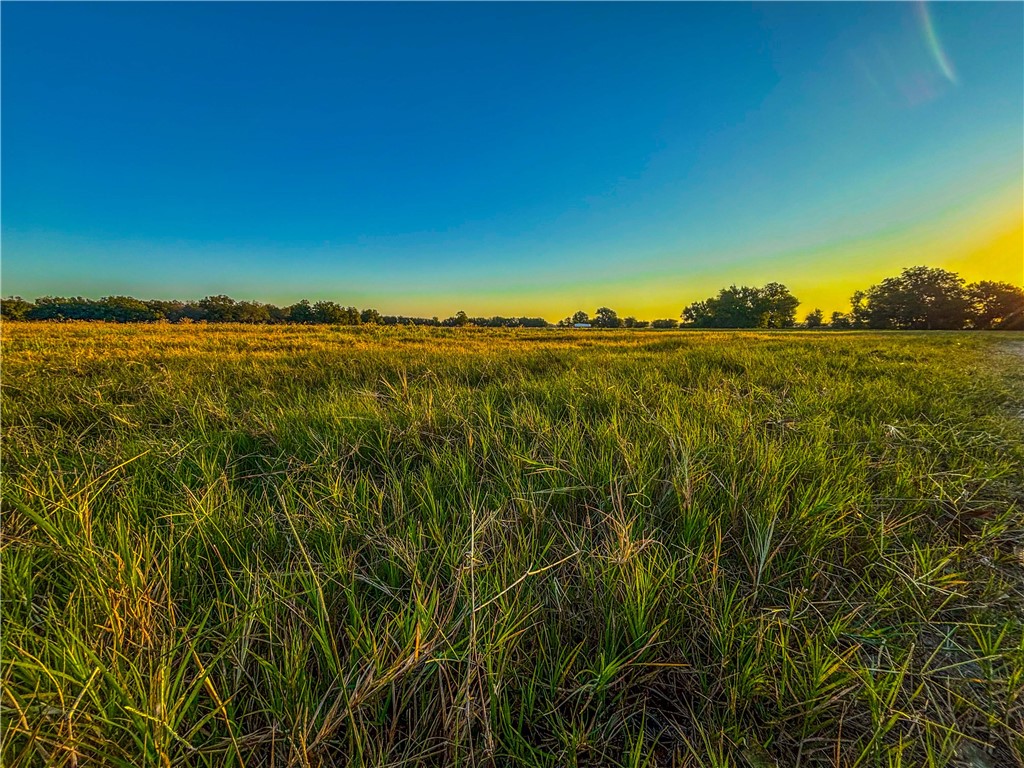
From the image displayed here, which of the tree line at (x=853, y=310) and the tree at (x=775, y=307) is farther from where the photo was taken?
the tree at (x=775, y=307)

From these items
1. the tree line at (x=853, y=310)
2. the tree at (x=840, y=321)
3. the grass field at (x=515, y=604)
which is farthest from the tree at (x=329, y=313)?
the tree at (x=840, y=321)

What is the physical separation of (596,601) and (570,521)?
0.39 m

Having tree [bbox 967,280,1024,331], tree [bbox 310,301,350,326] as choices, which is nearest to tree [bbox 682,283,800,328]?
tree [bbox 967,280,1024,331]

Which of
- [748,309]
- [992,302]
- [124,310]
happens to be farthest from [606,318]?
[124,310]

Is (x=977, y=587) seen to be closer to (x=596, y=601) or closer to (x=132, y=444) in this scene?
(x=596, y=601)

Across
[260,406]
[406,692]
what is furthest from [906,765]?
[260,406]

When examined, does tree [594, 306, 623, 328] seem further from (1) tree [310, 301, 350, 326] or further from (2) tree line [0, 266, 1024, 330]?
(1) tree [310, 301, 350, 326]

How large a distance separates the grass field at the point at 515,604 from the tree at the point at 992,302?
70.1m

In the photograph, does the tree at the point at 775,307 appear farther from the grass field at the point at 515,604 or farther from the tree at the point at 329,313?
the grass field at the point at 515,604

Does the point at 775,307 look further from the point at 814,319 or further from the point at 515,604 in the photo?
the point at 515,604

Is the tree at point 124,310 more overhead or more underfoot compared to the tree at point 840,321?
more underfoot

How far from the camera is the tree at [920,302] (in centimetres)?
4759

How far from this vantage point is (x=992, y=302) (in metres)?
46.0

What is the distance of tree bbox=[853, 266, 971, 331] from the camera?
4759cm
